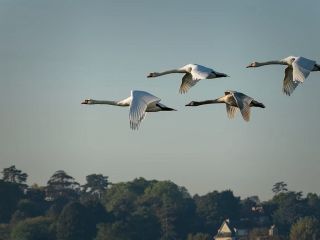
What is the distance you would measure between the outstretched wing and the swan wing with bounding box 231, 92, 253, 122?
3.97 m

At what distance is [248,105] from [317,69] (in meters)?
5.41

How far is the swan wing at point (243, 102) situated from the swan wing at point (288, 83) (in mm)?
2802

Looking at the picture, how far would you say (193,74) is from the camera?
68.8 meters

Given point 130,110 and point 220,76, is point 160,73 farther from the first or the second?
point 130,110

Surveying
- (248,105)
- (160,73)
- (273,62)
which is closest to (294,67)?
(248,105)

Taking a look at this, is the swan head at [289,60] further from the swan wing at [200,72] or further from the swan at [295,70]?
the swan wing at [200,72]

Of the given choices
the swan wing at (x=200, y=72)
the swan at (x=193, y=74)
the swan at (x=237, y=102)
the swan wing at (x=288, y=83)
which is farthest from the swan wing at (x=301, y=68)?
the swan wing at (x=200, y=72)

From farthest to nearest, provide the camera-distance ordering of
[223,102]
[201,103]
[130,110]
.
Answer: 1. [201,103]
2. [223,102]
3. [130,110]

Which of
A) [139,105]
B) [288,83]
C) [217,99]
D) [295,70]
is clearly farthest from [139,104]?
[288,83]

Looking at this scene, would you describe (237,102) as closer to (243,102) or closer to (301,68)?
(243,102)

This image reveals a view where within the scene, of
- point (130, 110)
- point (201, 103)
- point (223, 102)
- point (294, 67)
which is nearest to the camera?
point (130, 110)

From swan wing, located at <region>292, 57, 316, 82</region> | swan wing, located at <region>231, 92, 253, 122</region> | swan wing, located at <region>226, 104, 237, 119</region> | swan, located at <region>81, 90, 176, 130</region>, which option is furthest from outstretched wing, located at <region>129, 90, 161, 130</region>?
swan wing, located at <region>226, 104, 237, 119</region>

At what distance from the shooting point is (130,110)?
62188 millimetres

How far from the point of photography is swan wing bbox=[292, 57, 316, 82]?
6481cm
